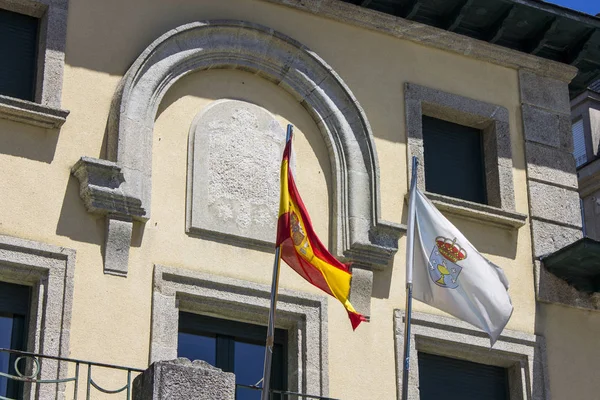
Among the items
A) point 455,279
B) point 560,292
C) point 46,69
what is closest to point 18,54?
point 46,69

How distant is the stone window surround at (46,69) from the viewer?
608 inches

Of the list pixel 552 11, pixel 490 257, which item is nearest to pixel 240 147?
pixel 490 257

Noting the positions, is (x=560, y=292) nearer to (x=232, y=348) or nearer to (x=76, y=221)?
(x=232, y=348)

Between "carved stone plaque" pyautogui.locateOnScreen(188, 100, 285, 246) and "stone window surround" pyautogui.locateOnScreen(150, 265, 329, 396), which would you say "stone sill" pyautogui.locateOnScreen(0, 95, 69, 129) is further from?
"stone window surround" pyautogui.locateOnScreen(150, 265, 329, 396)

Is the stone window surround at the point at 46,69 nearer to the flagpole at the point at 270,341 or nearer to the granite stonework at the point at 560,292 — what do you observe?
the flagpole at the point at 270,341

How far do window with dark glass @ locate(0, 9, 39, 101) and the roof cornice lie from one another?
2729mm

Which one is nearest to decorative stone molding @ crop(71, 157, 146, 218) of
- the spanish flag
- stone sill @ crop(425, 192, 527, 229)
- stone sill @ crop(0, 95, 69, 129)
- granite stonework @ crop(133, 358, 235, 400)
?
stone sill @ crop(0, 95, 69, 129)

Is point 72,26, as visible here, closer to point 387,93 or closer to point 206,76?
point 206,76

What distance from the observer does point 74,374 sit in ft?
48.2

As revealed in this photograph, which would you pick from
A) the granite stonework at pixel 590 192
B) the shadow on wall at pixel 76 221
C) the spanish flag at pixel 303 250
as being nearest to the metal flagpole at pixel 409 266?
the spanish flag at pixel 303 250

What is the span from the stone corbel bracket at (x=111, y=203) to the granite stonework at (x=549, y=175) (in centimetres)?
475

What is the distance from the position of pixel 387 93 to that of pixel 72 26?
3616mm

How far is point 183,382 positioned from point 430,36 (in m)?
7.02

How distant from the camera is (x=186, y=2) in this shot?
16969mm
